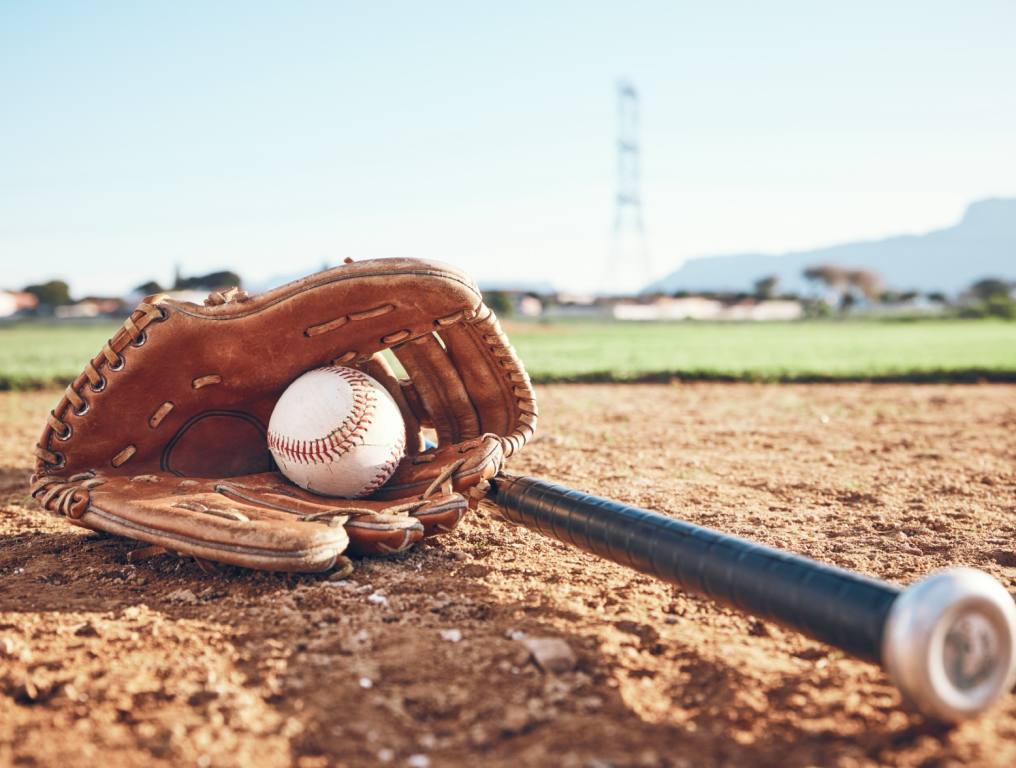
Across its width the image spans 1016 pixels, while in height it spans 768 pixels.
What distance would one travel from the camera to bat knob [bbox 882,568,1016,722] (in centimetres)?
161

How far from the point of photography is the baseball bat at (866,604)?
5.34ft

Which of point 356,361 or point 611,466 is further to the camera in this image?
point 611,466

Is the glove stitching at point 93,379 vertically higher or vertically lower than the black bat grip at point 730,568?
higher

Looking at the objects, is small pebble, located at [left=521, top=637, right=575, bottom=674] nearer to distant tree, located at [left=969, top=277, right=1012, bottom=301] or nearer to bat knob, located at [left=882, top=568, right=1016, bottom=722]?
bat knob, located at [left=882, top=568, right=1016, bottom=722]

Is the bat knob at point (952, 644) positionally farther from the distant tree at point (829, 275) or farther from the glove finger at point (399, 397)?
the distant tree at point (829, 275)

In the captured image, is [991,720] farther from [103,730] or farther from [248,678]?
[103,730]

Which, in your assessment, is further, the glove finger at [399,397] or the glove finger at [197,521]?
the glove finger at [399,397]

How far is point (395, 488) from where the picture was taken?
3.44 meters

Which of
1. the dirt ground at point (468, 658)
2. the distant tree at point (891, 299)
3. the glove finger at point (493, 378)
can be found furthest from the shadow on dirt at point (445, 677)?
the distant tree at point (891, 299)

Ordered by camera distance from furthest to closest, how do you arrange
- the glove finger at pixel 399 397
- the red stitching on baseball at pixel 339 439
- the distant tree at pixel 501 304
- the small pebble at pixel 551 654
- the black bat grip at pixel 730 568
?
the distant tree at pixel 501 304 < the glove finger at pixel 399 397 < the red stitching on baseball at pixel 339 439 < the small pebble at pixel 551 654 < the black bat grip at pixel 730 568

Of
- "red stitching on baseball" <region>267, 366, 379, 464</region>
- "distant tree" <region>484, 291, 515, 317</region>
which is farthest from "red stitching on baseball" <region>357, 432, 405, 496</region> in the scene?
"distant tree" <region>484, 291, 515, 317</region>

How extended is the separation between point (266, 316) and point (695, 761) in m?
2.28

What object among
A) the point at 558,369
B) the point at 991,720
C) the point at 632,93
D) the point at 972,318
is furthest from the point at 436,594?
the point at 632,93

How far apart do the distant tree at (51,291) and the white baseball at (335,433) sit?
58.6 meters
